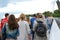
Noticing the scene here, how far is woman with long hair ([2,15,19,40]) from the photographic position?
27.4 ft

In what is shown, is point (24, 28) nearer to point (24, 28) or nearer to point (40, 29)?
point (24, 28)

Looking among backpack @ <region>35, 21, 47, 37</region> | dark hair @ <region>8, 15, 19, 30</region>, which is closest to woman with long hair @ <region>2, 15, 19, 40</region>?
dark hair @ <region>8, 15, 19, 30</region>

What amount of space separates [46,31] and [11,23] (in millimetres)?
1604

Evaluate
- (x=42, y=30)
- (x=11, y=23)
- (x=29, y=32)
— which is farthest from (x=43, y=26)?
(x=11, y=23)

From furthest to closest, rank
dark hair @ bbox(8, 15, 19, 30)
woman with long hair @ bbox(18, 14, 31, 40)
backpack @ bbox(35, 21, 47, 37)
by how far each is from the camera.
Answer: woman with long hair @ bbox(18, 14, 31, 40), backpack @ bbox(35, 21, 47, 37), dark hair @ bbox(8, 15, 19, 30)

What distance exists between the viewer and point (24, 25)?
9.88 m

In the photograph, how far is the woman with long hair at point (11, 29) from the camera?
834cm

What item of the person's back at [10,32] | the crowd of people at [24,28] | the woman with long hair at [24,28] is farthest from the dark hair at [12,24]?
the woman with long hair at [24,28]

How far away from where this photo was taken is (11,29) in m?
8.43

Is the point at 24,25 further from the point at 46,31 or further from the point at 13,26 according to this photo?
the point at 13,26

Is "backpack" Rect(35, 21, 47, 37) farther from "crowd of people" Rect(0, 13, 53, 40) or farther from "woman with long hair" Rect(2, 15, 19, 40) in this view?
"woman with long hair" Rect(2, 15, 19, 40)

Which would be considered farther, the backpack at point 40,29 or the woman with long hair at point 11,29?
the backpack at point 40,29

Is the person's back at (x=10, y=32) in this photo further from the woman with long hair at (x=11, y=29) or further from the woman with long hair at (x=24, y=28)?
the woman with long hair at (x=24, y=28)

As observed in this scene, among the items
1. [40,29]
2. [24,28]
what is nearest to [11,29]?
[40,29]
